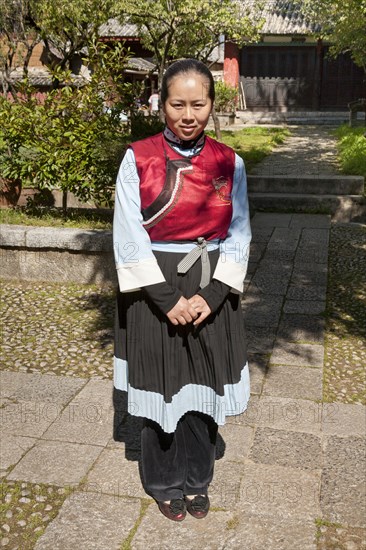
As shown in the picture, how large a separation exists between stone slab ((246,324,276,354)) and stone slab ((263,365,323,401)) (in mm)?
314

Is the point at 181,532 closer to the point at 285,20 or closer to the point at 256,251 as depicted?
the point at 256,251

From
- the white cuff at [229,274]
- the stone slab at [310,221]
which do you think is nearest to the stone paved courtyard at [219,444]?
the white cuff at [229,274]

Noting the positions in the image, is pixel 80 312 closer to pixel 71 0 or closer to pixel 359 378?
pixel 359 378

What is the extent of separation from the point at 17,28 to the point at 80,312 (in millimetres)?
7887

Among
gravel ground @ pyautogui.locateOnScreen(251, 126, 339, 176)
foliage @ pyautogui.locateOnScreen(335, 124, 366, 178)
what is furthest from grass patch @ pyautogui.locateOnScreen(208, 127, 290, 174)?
foliage @ pyautogui.locateOnScreen(335, 124, 366, 178)

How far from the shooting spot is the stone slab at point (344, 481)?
2.86 metres

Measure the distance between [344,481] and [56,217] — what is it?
515 centimetres

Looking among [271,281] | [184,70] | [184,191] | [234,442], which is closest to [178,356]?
[184,191]

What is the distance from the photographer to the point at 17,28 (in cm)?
1123

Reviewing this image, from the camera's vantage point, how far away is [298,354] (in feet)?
15.3

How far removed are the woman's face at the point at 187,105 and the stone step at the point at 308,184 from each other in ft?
26.0

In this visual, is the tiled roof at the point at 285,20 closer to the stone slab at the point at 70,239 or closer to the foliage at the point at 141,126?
the foliage at the point at 141,126

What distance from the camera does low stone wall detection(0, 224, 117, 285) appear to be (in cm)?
612

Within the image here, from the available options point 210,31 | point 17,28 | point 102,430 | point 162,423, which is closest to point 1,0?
point 17,28
